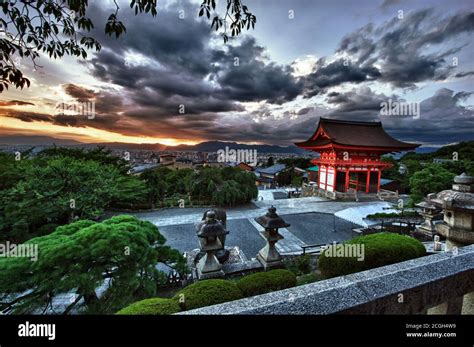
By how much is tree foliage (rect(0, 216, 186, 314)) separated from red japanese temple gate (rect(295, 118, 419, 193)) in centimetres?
1615

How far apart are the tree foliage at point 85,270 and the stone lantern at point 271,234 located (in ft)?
9.91

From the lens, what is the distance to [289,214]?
12742mm

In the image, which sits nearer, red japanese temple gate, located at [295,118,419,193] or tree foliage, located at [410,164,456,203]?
tree foliage, located at [410,164,456,203]

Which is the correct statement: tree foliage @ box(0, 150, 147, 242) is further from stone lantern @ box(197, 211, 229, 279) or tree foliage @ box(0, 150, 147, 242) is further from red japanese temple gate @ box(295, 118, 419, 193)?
red japanese temple gate @ box(295, 118, 419, 193)

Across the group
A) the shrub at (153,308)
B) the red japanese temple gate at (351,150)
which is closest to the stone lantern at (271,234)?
the shrub at (153,308)

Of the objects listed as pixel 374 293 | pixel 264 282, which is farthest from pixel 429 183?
pixel 374 293

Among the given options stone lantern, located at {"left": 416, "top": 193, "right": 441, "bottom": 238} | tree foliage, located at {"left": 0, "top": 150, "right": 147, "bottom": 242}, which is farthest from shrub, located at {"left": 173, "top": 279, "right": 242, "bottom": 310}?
stone lantern, located at {"left": 416, "top": 193, "right": 441, "bottom": 238}

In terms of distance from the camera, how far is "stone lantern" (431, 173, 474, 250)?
2.91m

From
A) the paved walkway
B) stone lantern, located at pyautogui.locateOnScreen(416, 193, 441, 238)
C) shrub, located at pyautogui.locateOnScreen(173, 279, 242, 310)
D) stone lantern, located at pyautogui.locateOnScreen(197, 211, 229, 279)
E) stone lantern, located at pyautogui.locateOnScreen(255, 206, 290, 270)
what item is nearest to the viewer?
shrub, located at pyautogui.locateOnScreen(173, 279, 242, 310)

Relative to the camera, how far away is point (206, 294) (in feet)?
8.90

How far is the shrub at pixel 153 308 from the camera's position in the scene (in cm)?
226

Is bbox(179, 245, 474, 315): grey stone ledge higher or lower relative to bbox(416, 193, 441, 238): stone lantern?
higher

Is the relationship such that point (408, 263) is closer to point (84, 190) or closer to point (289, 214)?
point (289, 214)
